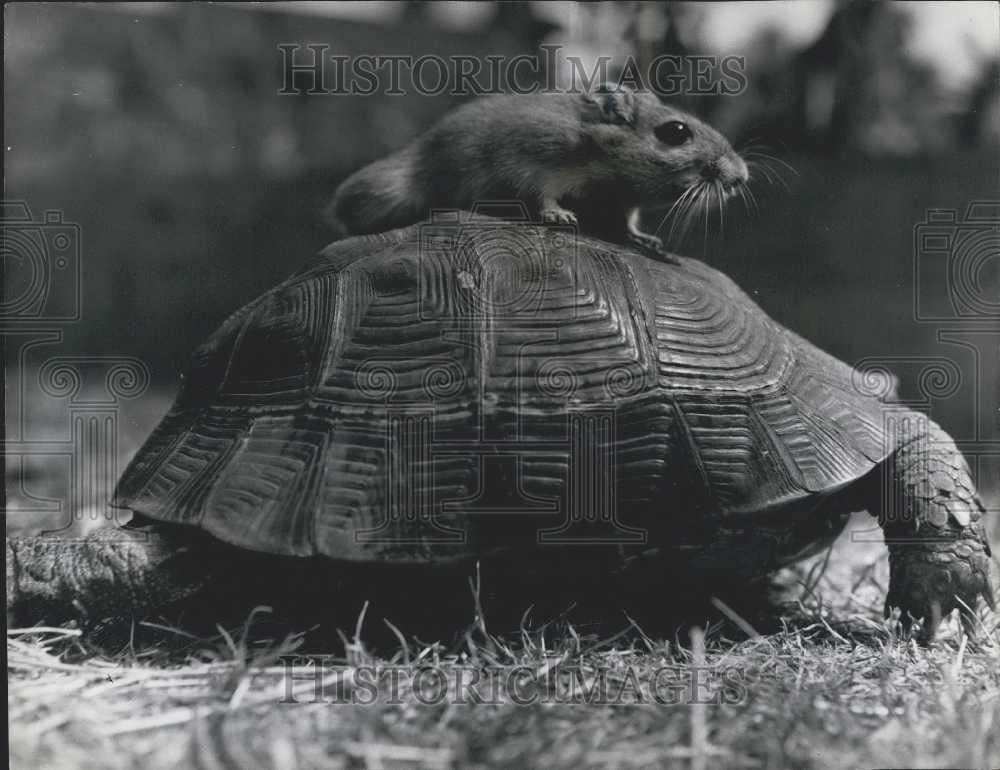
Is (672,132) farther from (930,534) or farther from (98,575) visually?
(98,575)

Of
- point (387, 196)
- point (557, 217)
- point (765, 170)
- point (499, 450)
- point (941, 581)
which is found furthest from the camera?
point (765, 170)

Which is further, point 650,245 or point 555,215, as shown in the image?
point 650,245

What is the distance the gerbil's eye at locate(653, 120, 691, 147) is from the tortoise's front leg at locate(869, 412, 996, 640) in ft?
2.90

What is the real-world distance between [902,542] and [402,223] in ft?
4.61

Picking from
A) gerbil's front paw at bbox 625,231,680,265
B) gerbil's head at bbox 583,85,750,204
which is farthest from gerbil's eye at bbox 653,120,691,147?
gerbil's front paw at bbox 625,231,680,265

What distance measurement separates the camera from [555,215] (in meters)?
1.93

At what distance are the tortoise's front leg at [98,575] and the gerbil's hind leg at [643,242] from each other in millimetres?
1233

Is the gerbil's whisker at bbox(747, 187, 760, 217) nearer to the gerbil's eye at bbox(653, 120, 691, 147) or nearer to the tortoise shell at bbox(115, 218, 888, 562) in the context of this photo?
the gerbil's eye at bbox(653, 120, 691, 147)

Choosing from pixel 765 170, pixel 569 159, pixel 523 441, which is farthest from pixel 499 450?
pixel 765 170

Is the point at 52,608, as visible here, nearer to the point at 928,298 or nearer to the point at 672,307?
the point at 672,307

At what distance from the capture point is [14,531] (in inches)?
100

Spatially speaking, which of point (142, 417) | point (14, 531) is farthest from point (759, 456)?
point (142, 417)

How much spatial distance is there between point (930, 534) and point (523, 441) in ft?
3.22

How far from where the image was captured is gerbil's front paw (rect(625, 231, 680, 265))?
2025 mm
